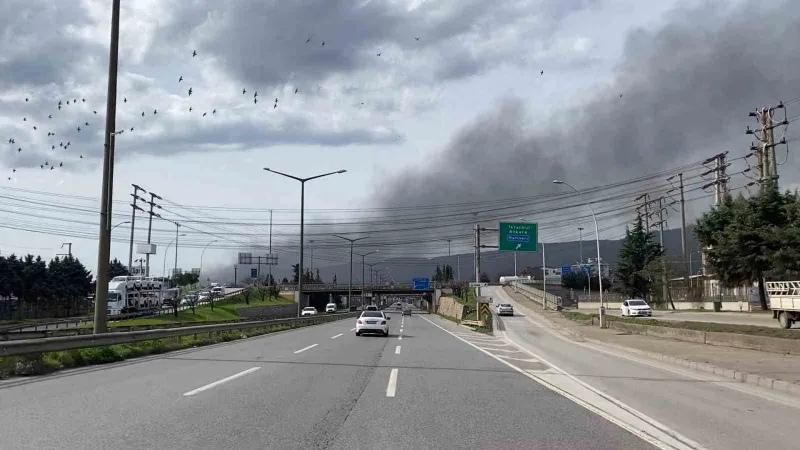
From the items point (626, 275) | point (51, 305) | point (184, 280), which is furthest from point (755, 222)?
point (184, 280)

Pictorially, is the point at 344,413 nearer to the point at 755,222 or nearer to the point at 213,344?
the point at 213,344

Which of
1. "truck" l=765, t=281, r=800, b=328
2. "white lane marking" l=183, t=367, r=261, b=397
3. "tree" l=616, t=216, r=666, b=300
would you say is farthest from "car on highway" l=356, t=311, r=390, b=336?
"tree" l=616, t=216, r=666, b=300

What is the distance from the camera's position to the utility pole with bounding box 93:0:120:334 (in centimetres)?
1727

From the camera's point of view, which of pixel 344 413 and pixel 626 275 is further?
pixel 626 275

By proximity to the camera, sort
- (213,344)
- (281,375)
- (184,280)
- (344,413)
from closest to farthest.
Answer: (344,413) → (281,375) → (213,344) → (184,280)

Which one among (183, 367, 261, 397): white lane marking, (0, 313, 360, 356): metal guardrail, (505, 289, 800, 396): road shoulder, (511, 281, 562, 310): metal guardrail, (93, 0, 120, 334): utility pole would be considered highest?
(93, 0, 120, 334): utility pole

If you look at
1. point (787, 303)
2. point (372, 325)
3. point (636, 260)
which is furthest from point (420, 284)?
point (787, 303)

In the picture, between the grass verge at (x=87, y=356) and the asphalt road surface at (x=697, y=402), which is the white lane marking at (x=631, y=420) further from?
the grass verge at (x=87, y=356)

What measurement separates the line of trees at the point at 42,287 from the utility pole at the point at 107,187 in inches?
2044

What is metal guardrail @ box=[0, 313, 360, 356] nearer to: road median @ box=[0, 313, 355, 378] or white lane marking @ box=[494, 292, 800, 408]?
road median @ box=[0, 313, 355, 378]

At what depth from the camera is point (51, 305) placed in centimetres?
6775

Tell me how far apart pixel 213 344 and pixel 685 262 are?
2521 inches

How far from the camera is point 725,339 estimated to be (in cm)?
2384

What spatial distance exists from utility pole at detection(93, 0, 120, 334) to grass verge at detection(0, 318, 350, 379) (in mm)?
823
